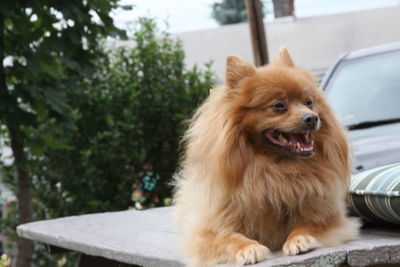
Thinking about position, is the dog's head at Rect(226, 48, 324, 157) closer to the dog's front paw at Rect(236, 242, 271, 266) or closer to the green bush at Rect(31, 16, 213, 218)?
the dog's front paw at Rect(236, 242, 271, 266)

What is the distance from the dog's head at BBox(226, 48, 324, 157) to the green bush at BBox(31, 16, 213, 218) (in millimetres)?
4951

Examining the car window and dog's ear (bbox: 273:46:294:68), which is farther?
the car window

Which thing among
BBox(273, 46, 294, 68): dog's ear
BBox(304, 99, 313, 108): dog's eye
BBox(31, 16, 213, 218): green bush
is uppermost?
BBox(273, 46, 294, 68): dog's ear

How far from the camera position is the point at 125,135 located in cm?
812

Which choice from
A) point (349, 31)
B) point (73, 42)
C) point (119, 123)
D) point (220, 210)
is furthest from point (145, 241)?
point (349, 31)

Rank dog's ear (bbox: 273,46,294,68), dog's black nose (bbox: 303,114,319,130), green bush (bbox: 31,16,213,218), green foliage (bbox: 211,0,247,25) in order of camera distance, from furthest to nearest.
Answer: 1. green foliage (bbox: 211,0,247,25)
2. green bush (bbox: 31,16,213,218)
3. dog's ear (bbox: 273,46,294,68)
4. dog's black nose (bbox: 303,114,319,130)

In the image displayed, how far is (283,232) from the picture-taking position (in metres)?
2.97

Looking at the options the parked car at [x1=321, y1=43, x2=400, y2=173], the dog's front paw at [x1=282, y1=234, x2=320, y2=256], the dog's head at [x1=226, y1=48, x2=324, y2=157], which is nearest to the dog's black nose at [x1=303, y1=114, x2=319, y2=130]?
the dog's head at [x1=226, y1=48, x2=324, y2=157]

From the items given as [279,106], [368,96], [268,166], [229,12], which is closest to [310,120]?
[279,106]

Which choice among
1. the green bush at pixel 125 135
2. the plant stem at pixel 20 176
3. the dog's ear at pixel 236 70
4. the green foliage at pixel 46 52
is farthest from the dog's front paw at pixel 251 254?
the green bush at pixel 125 135

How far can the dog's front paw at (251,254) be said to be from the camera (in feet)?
8.57

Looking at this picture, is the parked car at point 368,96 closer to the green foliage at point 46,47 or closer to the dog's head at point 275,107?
the dog's head at point 275,107

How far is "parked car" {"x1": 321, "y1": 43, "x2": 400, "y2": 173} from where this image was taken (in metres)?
4.34

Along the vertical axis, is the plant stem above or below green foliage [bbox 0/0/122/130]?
below
